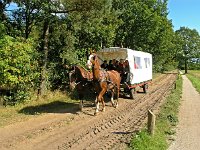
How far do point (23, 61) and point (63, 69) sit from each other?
19.9 feet

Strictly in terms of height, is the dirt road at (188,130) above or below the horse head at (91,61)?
below

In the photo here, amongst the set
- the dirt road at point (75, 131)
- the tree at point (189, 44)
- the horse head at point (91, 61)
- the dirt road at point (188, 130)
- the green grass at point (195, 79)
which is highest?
the tree at point (189, 44)

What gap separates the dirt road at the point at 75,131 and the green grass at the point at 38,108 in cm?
70

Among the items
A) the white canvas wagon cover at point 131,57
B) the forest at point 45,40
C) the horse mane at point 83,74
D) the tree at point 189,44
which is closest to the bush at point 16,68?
the forest at point 45,40

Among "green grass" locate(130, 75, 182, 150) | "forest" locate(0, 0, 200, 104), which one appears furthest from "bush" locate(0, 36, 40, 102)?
"green grass" locate(130, 75, 182, 150)

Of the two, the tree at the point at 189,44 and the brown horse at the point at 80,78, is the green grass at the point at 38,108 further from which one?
the tree at the point at 189,44

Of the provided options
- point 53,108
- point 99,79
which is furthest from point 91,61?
point 53,108

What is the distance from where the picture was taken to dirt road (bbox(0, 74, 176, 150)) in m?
11.2

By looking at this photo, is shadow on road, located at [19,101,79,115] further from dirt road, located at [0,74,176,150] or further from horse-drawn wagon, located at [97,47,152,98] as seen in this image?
horse-drawn wagon, located at [97,47,152,98]

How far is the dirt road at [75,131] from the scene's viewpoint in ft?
36.7

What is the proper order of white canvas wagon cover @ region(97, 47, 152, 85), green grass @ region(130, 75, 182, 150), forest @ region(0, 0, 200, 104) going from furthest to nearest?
white canvas wagon cover @ region(97, 47, 152, 85), forest @ region(0, 0, 200, 104), green grass @ region(130, 75, 182, 150)

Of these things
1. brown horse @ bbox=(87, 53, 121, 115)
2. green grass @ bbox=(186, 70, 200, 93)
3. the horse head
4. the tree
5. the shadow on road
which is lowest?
the shadow on road

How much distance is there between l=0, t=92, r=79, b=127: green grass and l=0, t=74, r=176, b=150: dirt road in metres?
0.70

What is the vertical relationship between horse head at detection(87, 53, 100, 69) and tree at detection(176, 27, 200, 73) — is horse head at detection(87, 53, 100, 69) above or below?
below
